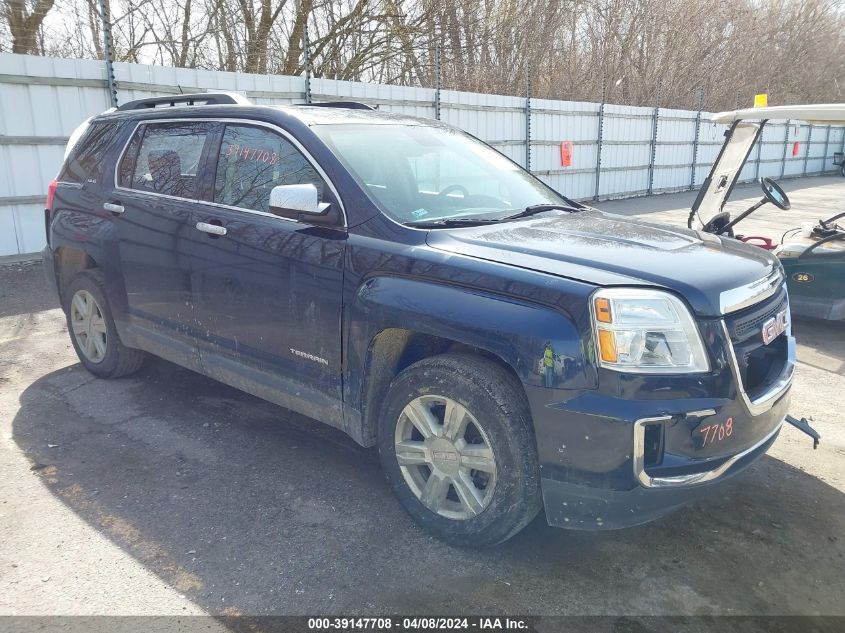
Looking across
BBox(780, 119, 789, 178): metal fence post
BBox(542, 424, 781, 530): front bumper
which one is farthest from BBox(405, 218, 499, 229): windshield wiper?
BBox(780, 119, 789, 178): metal fence post

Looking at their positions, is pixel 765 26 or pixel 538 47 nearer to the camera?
pixel 538 47

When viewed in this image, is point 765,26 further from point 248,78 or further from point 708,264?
point 708,264

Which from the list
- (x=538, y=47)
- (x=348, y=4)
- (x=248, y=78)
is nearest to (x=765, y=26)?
(x=538, y=47)

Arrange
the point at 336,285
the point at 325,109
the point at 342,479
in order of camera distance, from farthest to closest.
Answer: the point at 325,109 < the point at 342,479 < the point at 336,285

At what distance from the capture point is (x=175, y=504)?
3.29m

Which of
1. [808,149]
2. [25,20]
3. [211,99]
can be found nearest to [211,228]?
[211,99]

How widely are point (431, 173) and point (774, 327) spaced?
6.33ft

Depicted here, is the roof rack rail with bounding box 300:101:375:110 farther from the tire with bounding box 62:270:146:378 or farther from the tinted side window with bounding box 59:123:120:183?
the tire with bounding box 62:270:146:378

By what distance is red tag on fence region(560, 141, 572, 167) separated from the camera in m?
15.8

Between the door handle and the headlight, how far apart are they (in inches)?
83.2

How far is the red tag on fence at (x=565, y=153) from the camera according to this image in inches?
621

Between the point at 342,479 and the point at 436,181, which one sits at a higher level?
the point at 436,181

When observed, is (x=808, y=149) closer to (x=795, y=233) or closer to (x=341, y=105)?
(x=795, y=233)

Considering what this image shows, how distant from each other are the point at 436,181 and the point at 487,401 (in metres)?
1.54
